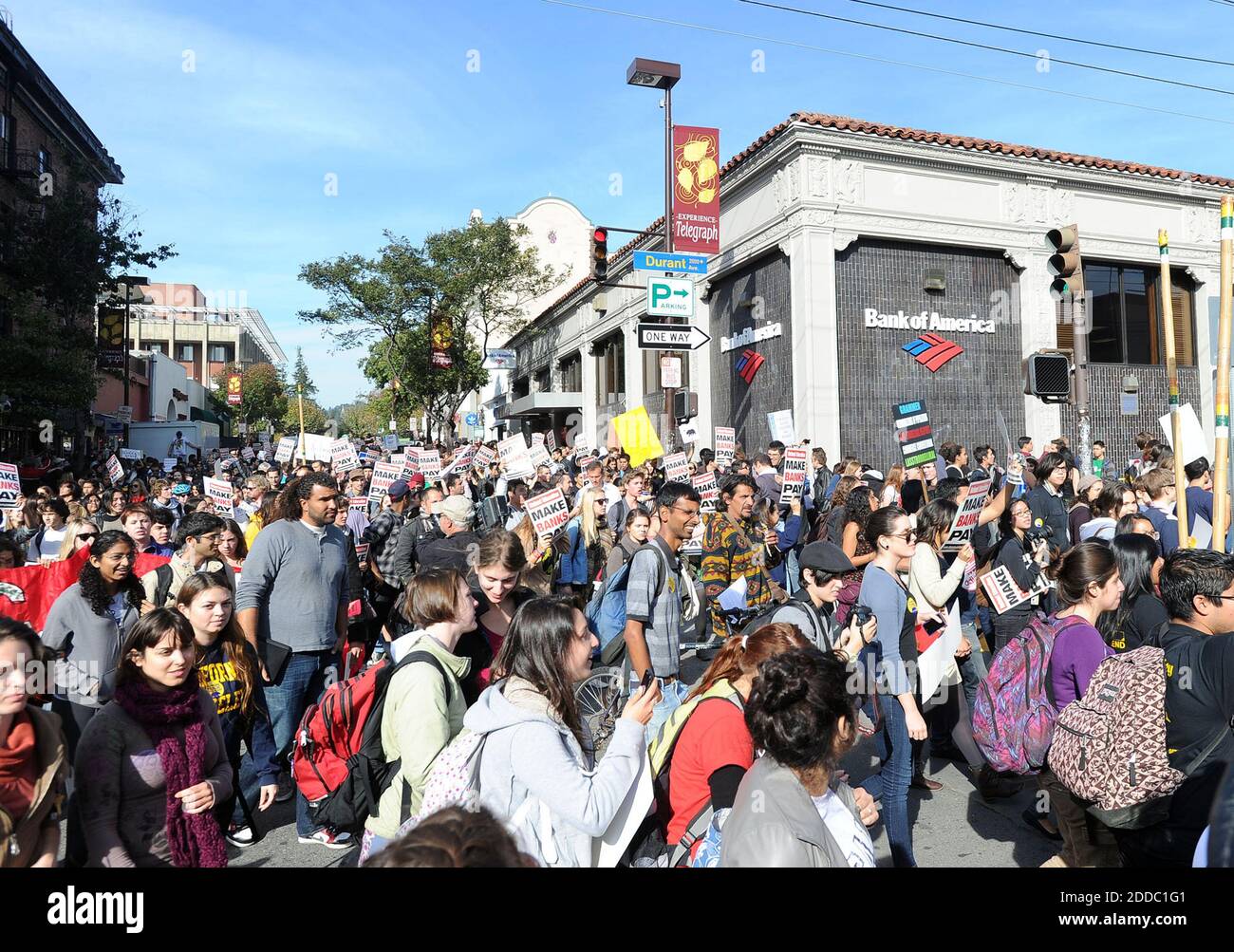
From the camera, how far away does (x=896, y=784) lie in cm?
412

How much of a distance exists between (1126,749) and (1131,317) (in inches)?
871

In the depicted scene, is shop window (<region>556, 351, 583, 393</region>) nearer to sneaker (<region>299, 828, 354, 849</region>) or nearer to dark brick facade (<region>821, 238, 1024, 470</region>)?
dark brick facade (<region>821, 238, 1024, 470</region>)

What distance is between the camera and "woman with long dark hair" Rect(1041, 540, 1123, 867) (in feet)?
11.5

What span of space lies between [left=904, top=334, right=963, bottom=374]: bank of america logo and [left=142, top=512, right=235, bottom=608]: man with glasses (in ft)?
53.1

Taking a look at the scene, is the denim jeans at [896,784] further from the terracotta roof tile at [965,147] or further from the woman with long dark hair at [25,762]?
the terracotta roof tile at [965,147]

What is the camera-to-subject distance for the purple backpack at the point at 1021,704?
12.8 ft

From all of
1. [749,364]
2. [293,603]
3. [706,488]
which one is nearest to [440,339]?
[749,364]

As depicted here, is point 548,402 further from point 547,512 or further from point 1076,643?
point 1076,643

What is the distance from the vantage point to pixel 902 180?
60.8 feet

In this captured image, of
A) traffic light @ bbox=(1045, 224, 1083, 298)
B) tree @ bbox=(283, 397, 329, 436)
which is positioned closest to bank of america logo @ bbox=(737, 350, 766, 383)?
traffic light @ bbox=(1045, 224, 1083, 298)

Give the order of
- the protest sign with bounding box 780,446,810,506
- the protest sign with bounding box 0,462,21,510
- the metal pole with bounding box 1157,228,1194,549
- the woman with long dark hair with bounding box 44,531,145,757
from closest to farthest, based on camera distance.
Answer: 1. the woman with long dark hair with bounding box 44,531,145,757
2. the metal pole with bounding box 1157,228,1194,549
3. the protest sign with bounding box 0,462,21,510
4. the protest sign with bounding box 780,446,810,506

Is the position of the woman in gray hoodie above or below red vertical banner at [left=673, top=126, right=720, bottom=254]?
below
